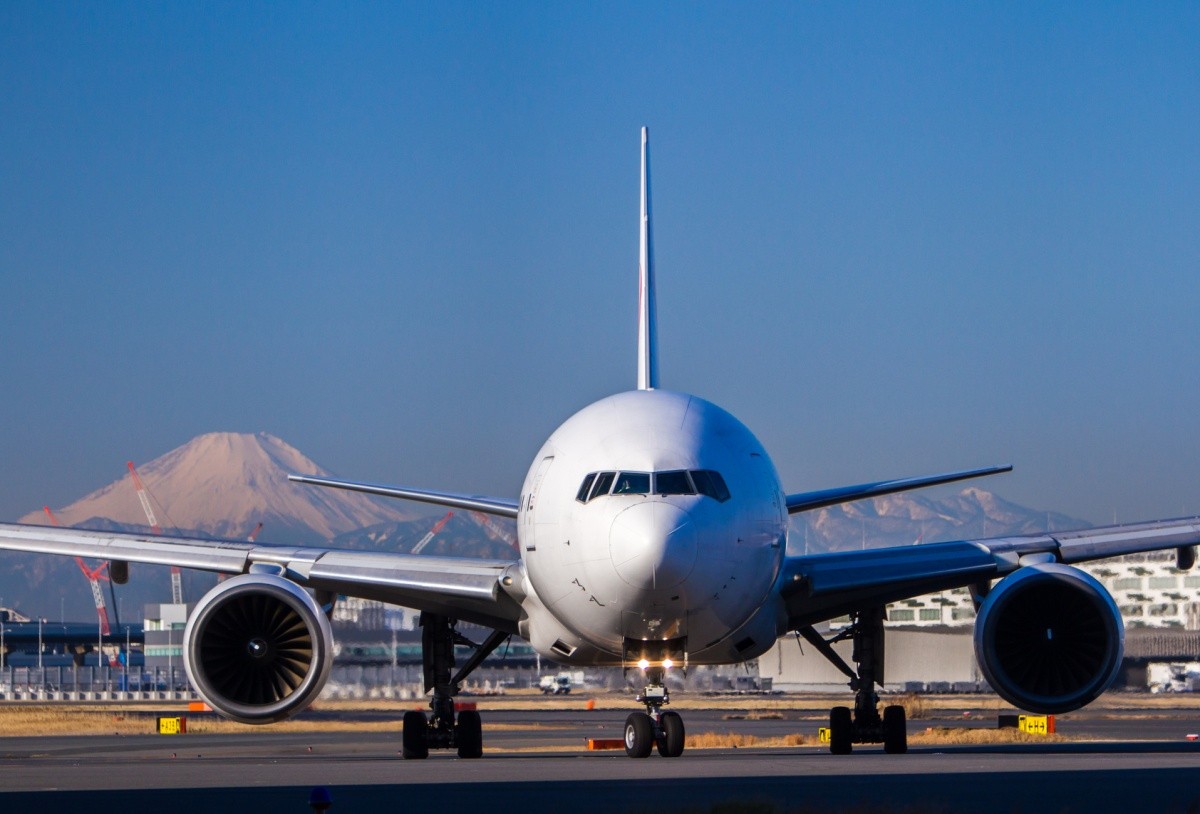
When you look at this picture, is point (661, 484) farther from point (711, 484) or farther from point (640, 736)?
point (640, 736)

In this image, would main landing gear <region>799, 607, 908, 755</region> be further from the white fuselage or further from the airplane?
the white fuselage

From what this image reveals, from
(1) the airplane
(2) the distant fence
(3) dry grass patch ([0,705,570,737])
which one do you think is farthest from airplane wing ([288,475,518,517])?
(2) the distant fence

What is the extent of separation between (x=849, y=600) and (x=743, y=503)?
4.27 meters

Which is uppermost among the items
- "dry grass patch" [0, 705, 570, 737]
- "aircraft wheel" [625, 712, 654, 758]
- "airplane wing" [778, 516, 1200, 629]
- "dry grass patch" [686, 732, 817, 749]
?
"airplane wing" [778, 516, 1200, 629]

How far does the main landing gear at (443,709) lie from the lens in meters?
23.9

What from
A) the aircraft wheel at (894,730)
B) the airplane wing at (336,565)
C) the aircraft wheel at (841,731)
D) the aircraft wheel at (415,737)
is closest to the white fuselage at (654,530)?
the airplane wing at (336,565)

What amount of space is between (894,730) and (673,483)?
21.3ft

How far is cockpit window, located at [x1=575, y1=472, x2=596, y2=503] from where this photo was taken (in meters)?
19.7

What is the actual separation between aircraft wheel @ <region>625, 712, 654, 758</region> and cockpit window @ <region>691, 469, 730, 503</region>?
2936 millimetres

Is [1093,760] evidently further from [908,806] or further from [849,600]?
[908,806]

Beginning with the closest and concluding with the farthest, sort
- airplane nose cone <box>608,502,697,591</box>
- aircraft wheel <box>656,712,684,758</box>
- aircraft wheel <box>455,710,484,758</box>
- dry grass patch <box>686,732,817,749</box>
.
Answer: airplane nose cone <box>608,502,697,591</box>, aircraft wheel <box>656,712,684,758</box>, aircraft wheel <box>455,710,484,758</box>, dry grass patch <box>686,732,817,749</box>

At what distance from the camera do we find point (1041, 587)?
22.6 meters

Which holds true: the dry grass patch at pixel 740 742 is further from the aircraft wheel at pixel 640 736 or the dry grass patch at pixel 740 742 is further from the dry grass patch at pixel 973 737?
the aircraft wheel at pixel 640 736

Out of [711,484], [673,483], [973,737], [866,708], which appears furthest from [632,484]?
[973,737]
